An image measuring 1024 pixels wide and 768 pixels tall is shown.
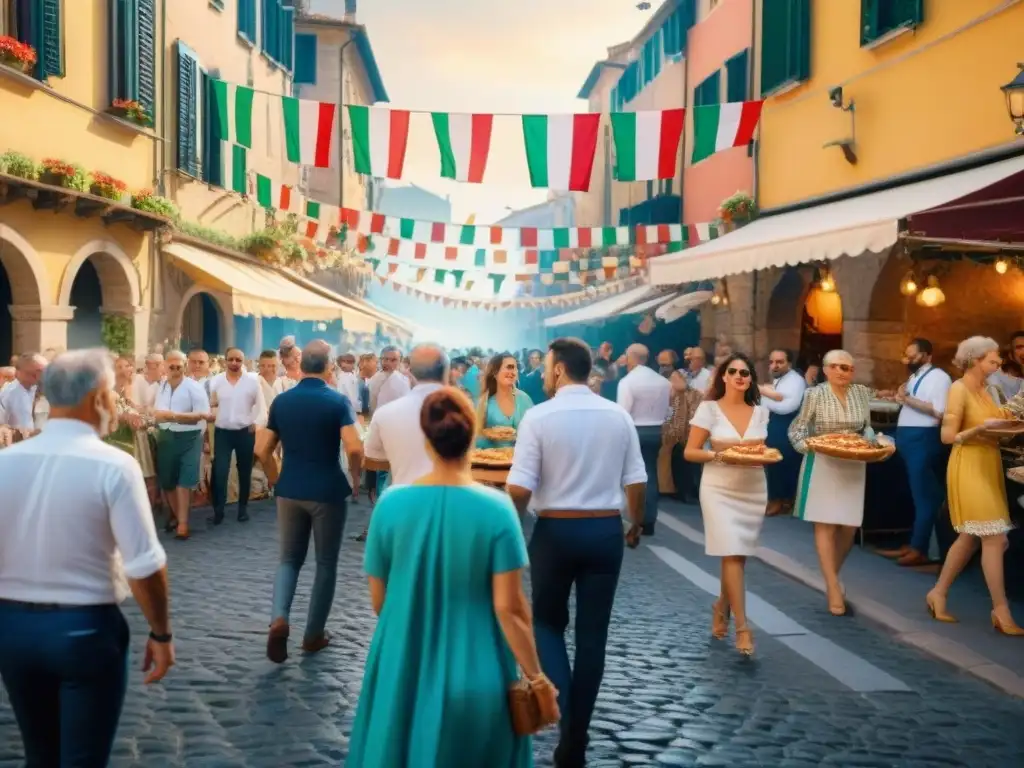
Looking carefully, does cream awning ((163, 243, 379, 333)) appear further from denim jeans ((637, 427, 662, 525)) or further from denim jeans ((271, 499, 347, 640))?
denim jeans ((271, 499, 347, 640))

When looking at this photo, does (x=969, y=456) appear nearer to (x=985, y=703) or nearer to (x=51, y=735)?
(x=985, y=703)

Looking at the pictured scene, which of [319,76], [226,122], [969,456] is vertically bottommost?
[969,456]

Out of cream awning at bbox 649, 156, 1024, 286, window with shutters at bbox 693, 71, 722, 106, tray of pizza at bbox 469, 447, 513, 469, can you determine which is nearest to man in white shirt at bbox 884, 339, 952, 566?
cream awning at bbox 649, 156, 1024, 286

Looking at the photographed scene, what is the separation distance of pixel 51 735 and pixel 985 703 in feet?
14.2

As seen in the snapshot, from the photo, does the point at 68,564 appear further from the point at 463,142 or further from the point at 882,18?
the point at 882,18

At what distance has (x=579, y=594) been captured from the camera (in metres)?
4.62

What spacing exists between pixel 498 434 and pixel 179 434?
3.86 meters

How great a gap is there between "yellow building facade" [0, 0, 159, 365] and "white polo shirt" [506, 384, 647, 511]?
8834 mm

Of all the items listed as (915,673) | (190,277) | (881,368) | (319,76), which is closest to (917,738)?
(915,673)

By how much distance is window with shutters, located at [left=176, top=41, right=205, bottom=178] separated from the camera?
1673cm

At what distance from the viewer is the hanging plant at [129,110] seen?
568 inches

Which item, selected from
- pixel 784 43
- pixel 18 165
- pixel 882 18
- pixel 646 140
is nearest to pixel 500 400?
pixel 18 165

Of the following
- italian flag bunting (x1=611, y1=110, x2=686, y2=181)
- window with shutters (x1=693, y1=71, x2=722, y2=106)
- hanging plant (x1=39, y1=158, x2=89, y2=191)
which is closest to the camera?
hanging plant (x1=39, y1=158, x2=89, y2=191)

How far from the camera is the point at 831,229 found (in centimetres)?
1064
